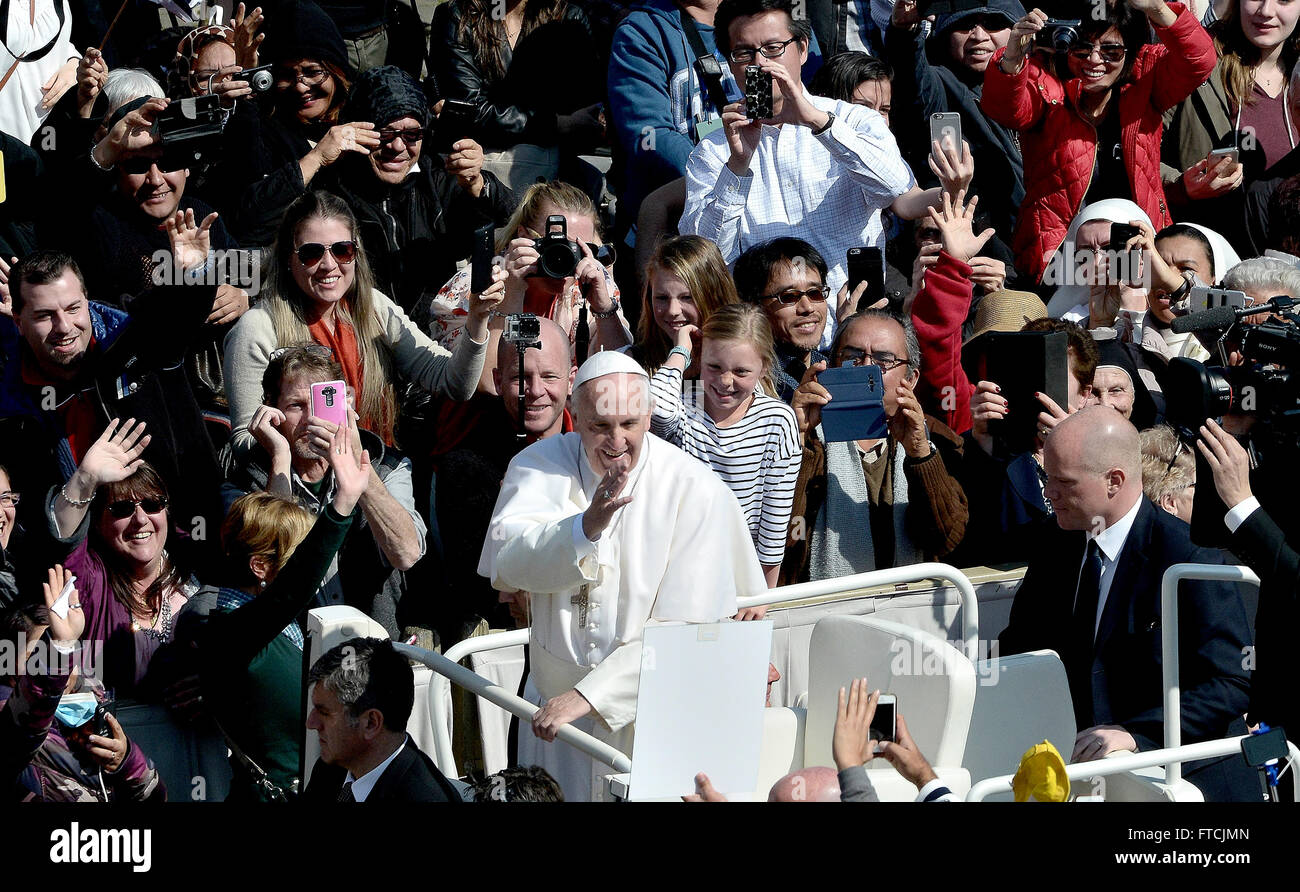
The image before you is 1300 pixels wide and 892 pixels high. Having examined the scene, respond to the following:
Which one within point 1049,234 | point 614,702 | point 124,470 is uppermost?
point 1049,234

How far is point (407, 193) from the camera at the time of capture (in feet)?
24.4

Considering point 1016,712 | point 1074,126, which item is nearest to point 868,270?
point 1074,126

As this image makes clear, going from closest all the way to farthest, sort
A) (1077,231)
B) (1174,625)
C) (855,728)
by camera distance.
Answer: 1. (855,728)
2. (1174,625)
3. (1077,231)

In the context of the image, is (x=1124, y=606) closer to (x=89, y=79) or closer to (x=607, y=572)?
(x=607, y=572)

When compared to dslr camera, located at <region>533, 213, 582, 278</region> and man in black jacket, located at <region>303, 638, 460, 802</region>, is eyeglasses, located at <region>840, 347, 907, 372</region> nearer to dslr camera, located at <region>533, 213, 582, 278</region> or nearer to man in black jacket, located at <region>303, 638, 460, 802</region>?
dslr camera, located at <region>533, 213, 582, 278</region>

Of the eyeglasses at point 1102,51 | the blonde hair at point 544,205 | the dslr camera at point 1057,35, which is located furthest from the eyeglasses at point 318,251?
the eyeglasses at point 1102,51

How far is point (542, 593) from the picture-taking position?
512cm

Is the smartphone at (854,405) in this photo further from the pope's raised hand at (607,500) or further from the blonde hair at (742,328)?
the pope's raised hand at (607,500)

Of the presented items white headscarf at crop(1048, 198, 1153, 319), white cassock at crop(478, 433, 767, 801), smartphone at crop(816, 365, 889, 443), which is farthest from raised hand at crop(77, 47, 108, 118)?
white headscarf at crop(1048, 198, 1153, 319)

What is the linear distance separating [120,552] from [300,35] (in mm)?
3055

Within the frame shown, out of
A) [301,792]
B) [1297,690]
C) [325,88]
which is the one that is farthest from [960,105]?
[301,792]

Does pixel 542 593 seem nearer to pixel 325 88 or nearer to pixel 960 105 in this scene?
pixel 325 88

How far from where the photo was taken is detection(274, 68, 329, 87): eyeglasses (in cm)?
774
